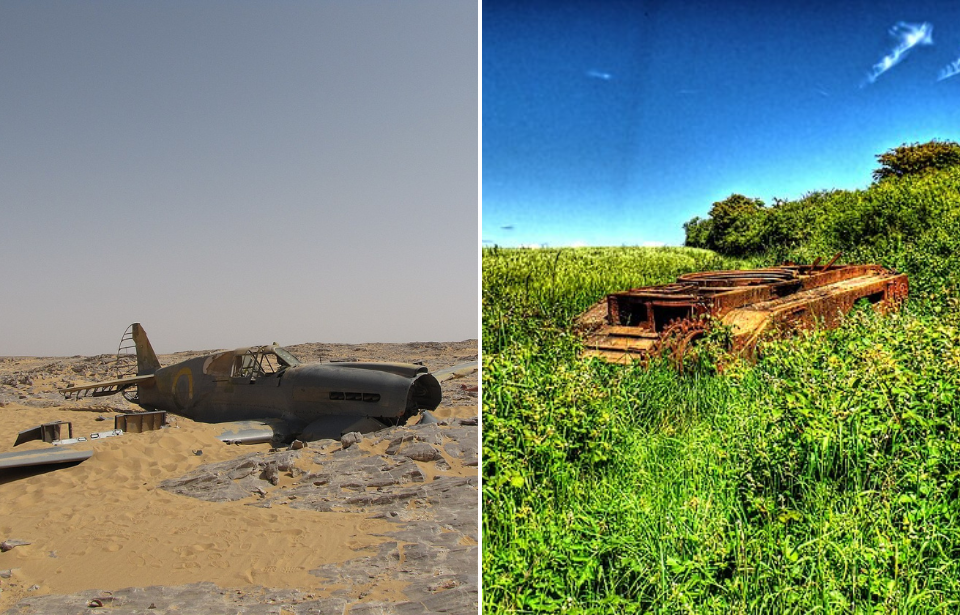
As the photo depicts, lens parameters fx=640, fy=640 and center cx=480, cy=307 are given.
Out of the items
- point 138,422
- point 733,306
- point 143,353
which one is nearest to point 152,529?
point 138,422

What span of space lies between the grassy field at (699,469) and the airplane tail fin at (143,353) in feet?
40.4

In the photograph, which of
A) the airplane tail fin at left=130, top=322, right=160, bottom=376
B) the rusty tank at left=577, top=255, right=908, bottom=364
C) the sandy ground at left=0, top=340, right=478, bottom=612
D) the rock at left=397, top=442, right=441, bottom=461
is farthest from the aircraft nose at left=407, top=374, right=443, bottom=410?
the airplane tail fin at left=130, top=322, right=160, bottom=376

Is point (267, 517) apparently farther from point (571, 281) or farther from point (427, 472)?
point (571, 281)

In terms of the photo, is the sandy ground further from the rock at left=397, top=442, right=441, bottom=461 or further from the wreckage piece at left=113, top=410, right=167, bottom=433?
the wreckage piece at left=113, top=410, right=167, bottom=433

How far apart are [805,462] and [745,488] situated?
0.26m

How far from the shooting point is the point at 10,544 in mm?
4422

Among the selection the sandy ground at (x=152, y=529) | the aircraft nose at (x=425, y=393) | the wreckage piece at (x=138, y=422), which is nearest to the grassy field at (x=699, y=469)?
the sandy ground at (x=152, y=529)

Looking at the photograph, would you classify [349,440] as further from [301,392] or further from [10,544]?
[10,544]

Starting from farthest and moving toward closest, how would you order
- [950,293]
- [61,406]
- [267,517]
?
[61,406]
[267,517]
[950,293]

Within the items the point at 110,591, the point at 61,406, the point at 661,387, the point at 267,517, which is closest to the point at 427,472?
the point at 267,517

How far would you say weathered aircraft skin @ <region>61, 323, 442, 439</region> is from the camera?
25.0ft

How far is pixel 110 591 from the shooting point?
12.1 ft

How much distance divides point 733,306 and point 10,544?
16.2ft

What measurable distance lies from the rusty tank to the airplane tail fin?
489 inches
